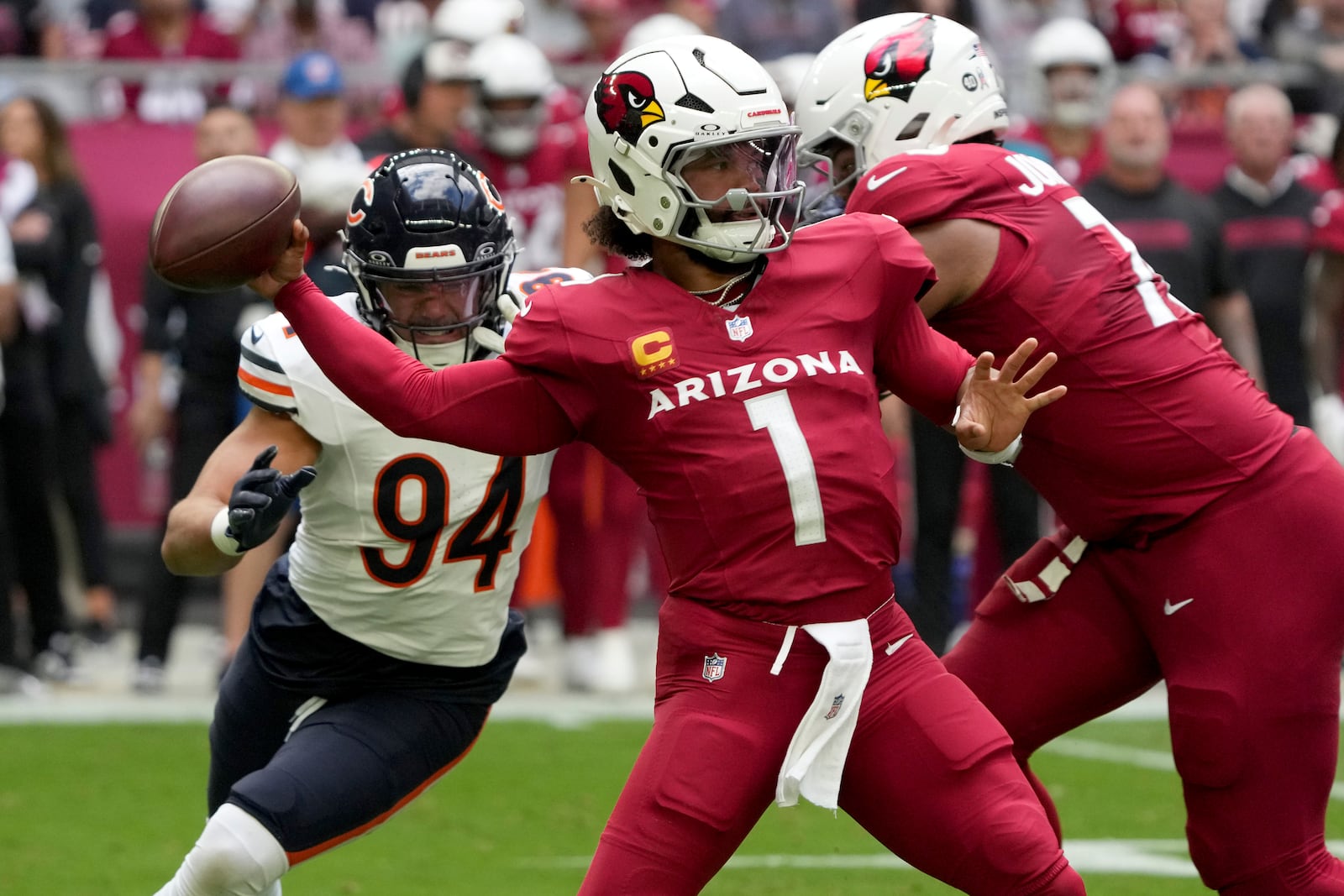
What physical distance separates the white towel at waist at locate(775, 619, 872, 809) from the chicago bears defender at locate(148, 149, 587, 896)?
2.94 feet

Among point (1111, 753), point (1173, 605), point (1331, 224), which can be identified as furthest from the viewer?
point (1331, 224)

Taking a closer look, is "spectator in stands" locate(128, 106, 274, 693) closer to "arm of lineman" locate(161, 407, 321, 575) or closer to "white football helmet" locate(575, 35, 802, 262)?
"arm of lineman" locate(161, 407, 321, 575)

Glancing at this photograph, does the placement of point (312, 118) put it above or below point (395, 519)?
below

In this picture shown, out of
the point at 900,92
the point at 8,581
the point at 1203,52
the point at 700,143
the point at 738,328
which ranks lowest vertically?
the point at 8,581

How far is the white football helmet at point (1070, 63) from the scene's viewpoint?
8305 mm

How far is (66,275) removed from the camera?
822 cm

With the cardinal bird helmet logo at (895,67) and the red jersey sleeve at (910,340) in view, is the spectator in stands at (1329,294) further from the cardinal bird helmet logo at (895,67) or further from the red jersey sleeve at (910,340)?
the red jersey sleeve at (910,340)

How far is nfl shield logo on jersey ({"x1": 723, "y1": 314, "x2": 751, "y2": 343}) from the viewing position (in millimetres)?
3361

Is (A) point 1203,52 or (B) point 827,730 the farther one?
(A) point 1203,52

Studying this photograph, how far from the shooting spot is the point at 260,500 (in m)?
3.46

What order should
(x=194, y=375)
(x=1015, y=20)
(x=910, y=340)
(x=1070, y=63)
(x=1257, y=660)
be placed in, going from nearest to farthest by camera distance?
1. (x=910, y=340)
2. (x=1257, y=660)
3. (x=194, y=375)
4. (x=1070, y=63)
5. (x=1015, y=20)

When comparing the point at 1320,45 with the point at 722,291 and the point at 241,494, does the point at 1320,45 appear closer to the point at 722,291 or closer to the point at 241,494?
the point at 722,291

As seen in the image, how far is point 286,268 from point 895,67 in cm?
134

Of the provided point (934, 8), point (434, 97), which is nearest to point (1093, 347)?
point (434, 97)
